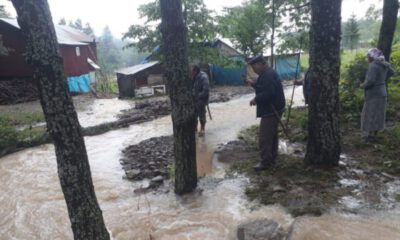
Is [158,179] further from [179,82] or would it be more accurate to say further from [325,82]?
[325,82]

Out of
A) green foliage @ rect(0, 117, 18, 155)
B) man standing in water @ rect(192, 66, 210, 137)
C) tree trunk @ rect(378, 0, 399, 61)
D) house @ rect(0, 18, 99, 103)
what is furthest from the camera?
house @ rect(0, 18, 99, 103)

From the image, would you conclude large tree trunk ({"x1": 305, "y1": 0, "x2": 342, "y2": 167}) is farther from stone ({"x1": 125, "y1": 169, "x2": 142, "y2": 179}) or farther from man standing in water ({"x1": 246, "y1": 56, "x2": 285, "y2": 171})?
stone ({"x1": 125, "y1": 169, "x2": 142, "y2": 179})

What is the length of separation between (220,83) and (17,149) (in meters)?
20.6

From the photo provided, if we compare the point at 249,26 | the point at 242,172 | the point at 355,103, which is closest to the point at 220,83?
the point at 249,26

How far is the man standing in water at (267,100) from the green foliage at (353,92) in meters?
3.90

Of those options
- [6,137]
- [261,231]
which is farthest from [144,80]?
[261,231]

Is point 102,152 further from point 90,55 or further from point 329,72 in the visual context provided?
point 90,55

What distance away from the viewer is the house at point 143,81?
25203 millimetres

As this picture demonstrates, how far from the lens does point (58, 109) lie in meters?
2.72

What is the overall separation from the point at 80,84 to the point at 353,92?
76.7 ft

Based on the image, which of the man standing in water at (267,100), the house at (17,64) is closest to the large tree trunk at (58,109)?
the man standing in water at (267,100)

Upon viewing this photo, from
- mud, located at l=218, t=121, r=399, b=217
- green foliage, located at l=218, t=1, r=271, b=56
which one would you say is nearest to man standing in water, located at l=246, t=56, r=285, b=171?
mud, located at l=218, t=121, r=399, b=217

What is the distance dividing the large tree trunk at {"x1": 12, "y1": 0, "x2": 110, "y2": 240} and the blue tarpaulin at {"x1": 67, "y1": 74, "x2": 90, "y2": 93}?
82.0 feet

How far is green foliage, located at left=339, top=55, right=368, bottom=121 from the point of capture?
9.15 metres
